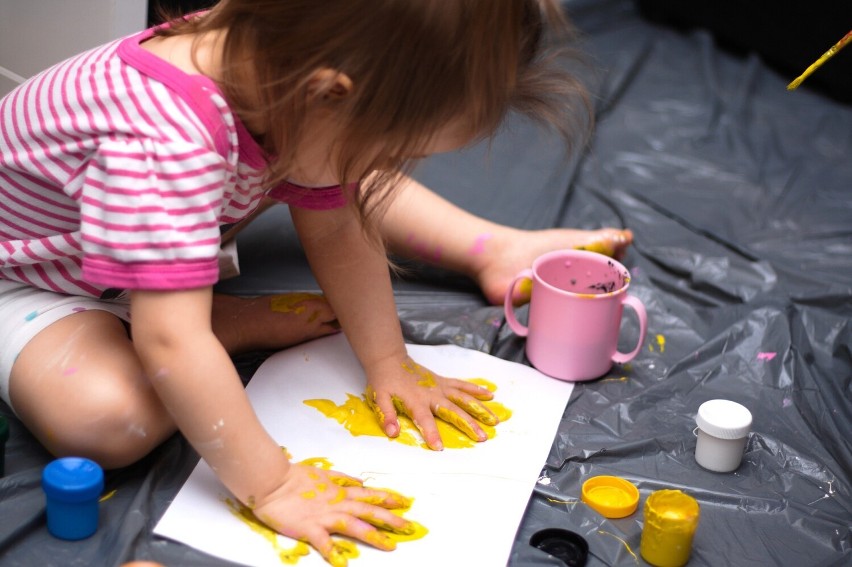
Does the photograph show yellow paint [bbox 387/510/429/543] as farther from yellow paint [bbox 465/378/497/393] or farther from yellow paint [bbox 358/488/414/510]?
yellow paint [bbox 465/378/497/393]

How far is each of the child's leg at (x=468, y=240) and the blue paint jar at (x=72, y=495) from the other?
562mm

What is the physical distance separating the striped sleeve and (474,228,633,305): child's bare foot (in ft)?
1.74

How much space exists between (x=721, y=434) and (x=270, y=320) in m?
0.50

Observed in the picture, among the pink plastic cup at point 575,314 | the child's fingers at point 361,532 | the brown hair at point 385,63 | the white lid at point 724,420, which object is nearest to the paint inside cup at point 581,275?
the pink plastic cup at point 575,314

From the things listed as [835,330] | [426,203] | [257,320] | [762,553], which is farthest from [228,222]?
[835,330]

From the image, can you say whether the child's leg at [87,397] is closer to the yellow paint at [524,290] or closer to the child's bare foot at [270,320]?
the child's bare foot at [270,320]

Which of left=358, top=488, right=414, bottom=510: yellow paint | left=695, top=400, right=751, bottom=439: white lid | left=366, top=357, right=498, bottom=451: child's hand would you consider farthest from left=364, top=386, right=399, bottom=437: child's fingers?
left=695, top=400, right=751, bottom=439: white lid

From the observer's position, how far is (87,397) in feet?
2.97

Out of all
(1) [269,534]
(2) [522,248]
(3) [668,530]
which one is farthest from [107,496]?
(2) [522,248]

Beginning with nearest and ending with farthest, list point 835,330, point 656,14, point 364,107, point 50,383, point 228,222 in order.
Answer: point 364,107 → point 50,383 → point 228,222 → point 835,330 → point 656,14

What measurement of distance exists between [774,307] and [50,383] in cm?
88

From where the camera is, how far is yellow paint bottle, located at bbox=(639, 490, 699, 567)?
860mm

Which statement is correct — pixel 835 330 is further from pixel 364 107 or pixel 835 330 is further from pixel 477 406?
pixel 364 107

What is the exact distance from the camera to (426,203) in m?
1.33
